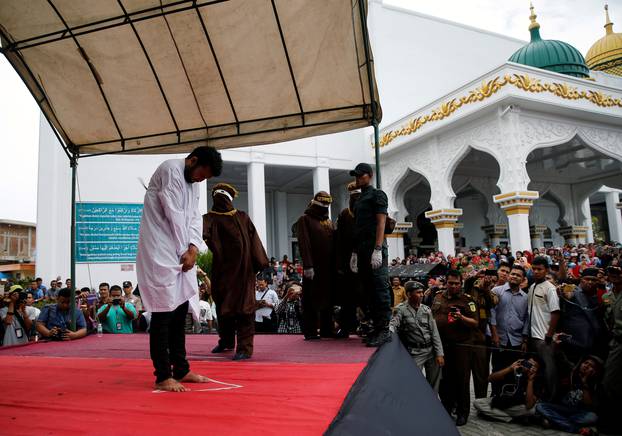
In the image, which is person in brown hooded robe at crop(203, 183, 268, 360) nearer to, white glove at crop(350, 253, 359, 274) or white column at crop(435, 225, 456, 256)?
white glove at crop(350, 253, 359, 274)

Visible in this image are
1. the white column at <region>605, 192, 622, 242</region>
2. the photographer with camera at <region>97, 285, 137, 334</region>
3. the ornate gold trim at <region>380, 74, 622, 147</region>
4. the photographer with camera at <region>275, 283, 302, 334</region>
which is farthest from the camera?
the white column at <region>605, 192, 622, 242</region>

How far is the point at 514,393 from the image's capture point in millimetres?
5086

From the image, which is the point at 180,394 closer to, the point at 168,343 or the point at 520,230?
the point at 168,343

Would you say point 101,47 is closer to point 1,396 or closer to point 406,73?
point 1,396

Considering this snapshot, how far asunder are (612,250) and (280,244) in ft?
42.1

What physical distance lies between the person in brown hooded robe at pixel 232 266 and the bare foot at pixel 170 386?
1157 millimetres

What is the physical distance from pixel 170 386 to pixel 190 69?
3116 millimetres

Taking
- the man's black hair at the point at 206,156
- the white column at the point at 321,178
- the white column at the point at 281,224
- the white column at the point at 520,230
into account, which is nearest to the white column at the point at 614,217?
the white column at the point at 520,230

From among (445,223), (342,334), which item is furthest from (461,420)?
(445,223)

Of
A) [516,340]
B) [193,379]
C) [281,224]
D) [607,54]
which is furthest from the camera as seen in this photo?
[607,54]

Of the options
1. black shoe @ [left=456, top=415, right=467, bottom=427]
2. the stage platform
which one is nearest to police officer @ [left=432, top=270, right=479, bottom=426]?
black shoe @ [left=456, top=415, right=467, bottom=427]

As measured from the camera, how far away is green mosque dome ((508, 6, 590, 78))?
16.1 m

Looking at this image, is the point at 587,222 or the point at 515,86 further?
the point at 587,222

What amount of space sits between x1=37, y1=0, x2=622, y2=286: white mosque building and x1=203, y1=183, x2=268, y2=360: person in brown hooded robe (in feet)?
13.6
